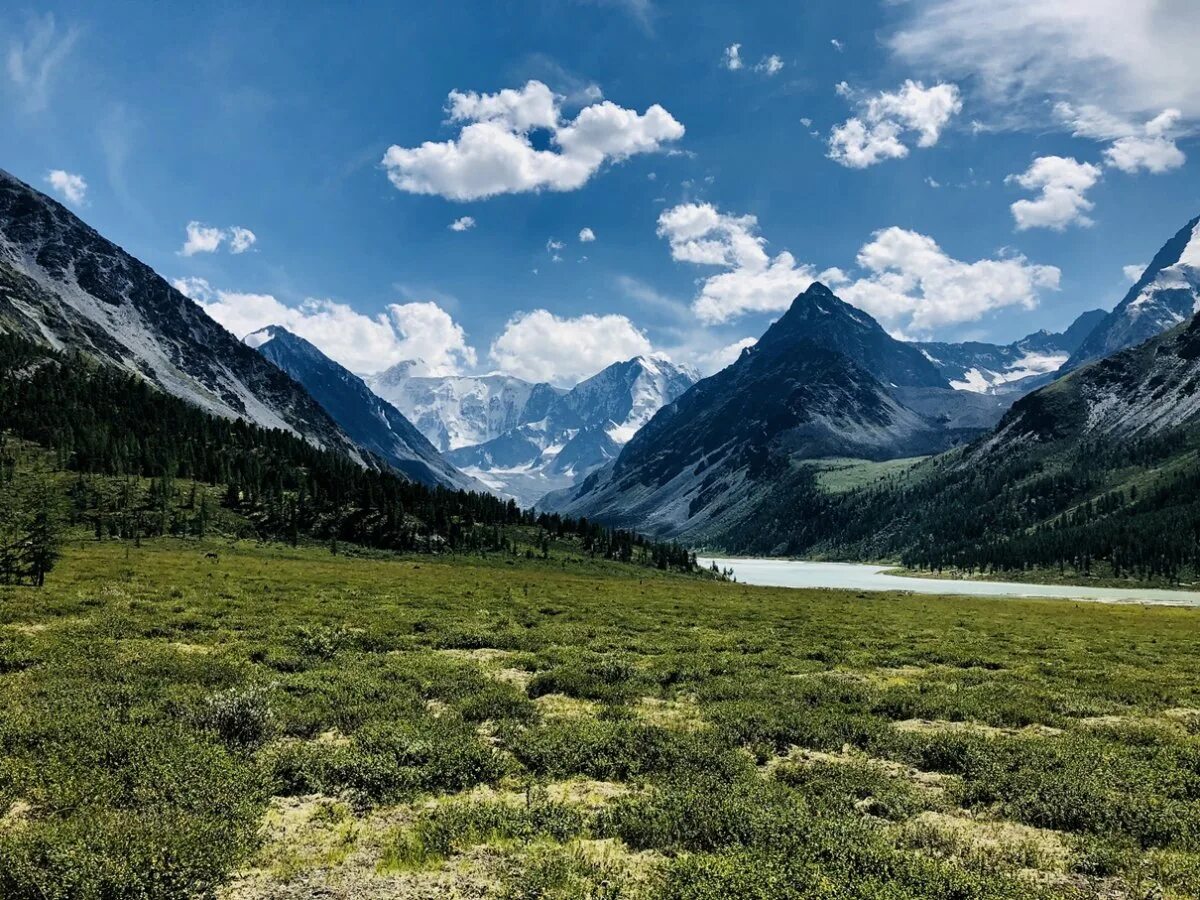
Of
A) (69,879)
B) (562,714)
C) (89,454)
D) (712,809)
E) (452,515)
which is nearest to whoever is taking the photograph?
(69,879)

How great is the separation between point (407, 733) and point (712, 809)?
7026 mm

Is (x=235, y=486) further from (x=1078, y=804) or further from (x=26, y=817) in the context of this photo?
(x=1078, y=804)

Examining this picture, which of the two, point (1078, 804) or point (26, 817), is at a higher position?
point (1078, 804)

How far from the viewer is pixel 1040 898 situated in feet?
28.8

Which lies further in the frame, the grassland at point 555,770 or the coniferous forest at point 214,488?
the coniferous forest at point 214,488

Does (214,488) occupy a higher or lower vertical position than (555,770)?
lower

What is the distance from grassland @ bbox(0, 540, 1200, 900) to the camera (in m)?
8.96

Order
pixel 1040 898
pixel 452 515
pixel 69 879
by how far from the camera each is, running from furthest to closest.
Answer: pixel 452 515, pixel 1040 898, pixel 69 879

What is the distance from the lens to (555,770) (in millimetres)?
13438

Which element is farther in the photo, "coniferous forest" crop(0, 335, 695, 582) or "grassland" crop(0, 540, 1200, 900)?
"coniferous forest" crop(0, 335, 695, 582)

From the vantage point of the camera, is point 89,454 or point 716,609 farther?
point 89,454

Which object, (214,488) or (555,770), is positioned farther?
(214,488)

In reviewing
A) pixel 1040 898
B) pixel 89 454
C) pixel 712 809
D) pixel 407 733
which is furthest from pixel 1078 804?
pixel 89 454

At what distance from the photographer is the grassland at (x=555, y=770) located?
29.4 ft
